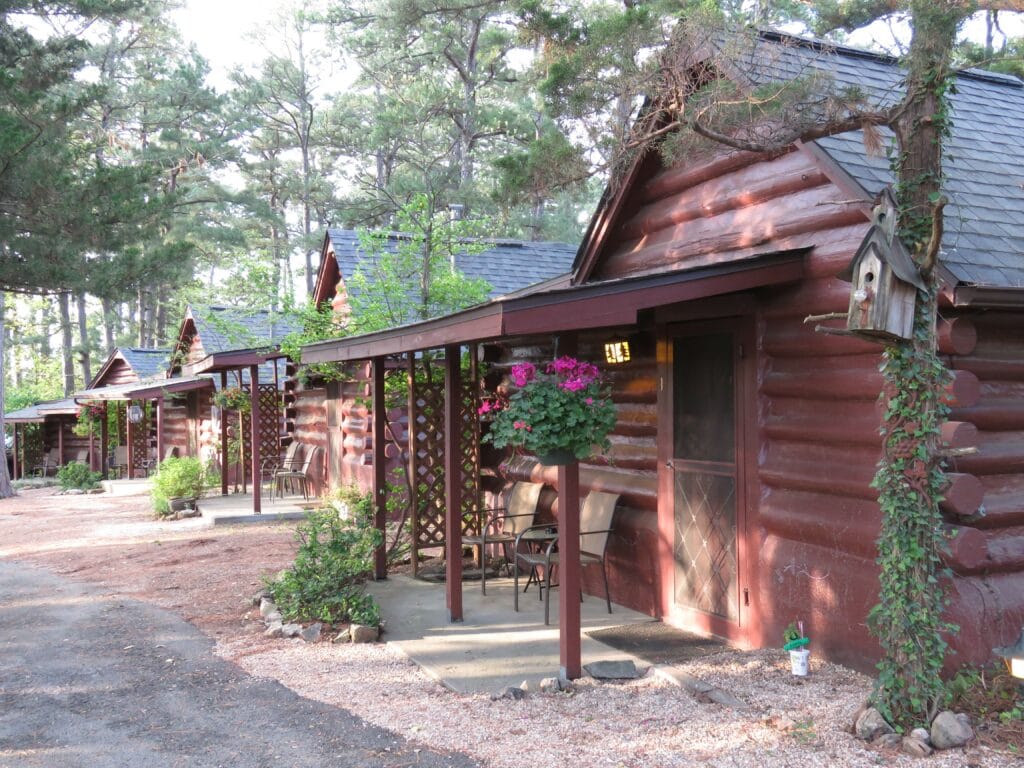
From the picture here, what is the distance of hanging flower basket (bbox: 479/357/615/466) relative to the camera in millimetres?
5184

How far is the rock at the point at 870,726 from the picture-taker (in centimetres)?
411

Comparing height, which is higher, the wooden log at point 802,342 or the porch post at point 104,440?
the wooden log at point 802,342

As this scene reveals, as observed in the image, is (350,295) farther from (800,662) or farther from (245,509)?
(800,662)

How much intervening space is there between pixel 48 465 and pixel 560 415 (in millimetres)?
27914

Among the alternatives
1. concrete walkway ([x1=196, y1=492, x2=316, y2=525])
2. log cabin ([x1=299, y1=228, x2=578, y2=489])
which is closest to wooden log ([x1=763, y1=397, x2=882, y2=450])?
log cabin ([x1=299, y1=228, x2=578, y2=489])

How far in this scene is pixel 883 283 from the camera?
157 inches

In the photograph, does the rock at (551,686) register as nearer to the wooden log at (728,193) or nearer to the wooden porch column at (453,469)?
the wooden porch column at (453,469)

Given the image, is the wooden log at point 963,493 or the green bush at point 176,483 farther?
the green bush at point 176,483

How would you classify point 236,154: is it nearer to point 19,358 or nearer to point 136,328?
point 136,328

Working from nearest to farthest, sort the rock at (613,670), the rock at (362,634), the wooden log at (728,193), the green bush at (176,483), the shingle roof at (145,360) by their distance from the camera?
the rock at (613,670) → the wooden log at (728,193) → the rock at (362,634) → the green bush at (176,483) → the shingle roof at (145,360)

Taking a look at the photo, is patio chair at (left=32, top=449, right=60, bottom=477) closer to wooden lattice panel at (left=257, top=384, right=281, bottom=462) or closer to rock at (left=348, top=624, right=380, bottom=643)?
wooden lattice panel at (left=257, top=384, right=281, bottom=462)

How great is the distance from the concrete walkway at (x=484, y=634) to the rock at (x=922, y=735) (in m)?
1.80

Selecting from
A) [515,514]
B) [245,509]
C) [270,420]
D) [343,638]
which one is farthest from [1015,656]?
[270,420]

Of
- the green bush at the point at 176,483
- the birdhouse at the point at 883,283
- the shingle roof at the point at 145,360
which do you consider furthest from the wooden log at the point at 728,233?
the shingle roof at the point at 145,360
